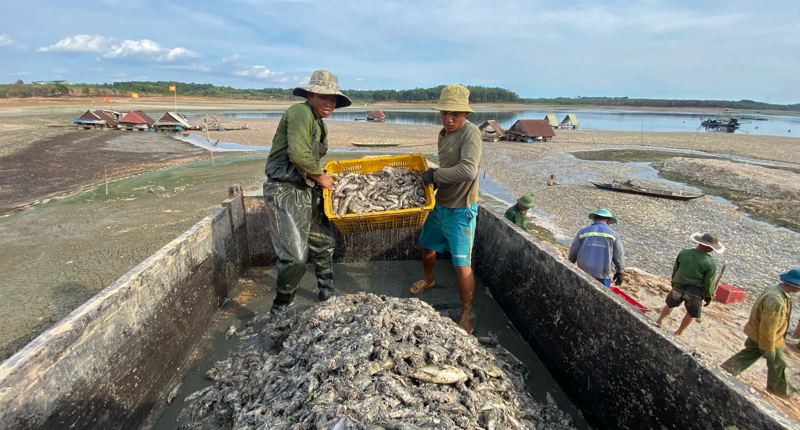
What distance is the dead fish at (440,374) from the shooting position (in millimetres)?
2143

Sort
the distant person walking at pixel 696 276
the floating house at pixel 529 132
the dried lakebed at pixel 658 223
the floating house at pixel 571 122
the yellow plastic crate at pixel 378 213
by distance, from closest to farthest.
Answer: the yellow plastic crate at pixel 378 213
the distant person walking at pixel 696 276
the dried lakebed at pixel 658 223
the floating house at pixel 529 132
the floating house at pixel 571 122

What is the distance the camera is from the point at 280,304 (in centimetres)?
356

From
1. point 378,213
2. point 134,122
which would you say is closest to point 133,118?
point 134,122

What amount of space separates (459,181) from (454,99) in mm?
782

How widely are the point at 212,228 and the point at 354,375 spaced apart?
249cm

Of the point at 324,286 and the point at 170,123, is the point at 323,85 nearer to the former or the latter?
the point at 324,286

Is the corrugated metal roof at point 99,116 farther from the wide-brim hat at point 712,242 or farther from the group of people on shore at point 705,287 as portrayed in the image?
the wide-brim hat at point 712,242

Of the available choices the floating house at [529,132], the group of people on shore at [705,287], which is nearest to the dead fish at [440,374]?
the group of people on shore at [705,287]

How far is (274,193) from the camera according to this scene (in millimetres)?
3422

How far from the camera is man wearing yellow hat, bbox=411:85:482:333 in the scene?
3.21m

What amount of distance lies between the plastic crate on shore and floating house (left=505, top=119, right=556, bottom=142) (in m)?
23.4

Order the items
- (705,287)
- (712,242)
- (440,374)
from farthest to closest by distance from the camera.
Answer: (705,287), (712,242), (440,374)

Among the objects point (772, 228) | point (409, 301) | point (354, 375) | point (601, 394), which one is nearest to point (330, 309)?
point (409, 301)

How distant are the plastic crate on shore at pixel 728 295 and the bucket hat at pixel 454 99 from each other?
5514 millimetres
